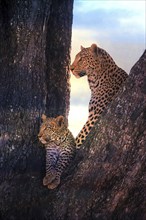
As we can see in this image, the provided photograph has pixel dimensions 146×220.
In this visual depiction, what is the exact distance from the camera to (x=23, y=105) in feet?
26.3

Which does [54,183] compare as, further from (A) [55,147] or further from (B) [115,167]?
(B) [115,167]

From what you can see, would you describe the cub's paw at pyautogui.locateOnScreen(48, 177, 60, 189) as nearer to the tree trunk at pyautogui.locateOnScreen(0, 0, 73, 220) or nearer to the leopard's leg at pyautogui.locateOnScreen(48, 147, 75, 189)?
the leopard's leg at pyautogui.locateOnScreen(48, 147, 75, 189)

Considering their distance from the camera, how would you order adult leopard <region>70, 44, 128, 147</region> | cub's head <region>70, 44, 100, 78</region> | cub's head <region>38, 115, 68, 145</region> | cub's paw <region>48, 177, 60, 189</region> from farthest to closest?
cub's head <region>70, 44, 100, 78</region>
adult leopard <region>70, 44, 128, 147</region>
cub's head <region>38, 115, 68, 145</region>
cub's paw <region>48, 177, 60, 189</region>

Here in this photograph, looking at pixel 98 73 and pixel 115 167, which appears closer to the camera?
pixel 115 167

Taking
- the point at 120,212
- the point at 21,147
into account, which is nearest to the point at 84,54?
the point at 21,147

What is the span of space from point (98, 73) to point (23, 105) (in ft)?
4.32

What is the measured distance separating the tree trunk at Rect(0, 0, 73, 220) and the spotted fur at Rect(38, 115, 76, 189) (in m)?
0.17

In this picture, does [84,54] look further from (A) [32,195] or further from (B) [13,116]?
(A) [32,195]

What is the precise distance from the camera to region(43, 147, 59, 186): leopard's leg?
25.5ft

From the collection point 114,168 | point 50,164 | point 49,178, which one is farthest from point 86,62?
point 114,168

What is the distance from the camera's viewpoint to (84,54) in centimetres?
895

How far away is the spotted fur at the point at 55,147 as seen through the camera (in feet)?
A: 25.4

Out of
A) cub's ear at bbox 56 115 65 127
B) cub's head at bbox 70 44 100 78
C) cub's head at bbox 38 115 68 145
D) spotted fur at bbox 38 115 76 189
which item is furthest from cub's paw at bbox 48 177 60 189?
cub's head at bbox 70 44 100 78

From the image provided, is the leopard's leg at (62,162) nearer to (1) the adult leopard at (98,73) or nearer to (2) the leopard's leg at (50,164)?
(2) the leopard's leg at (50,164)
